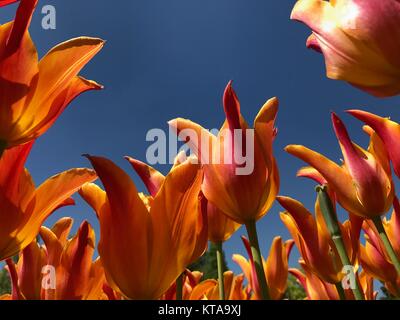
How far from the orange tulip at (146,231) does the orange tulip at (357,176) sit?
18.0 inches

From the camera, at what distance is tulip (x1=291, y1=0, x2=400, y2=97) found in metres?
0.86

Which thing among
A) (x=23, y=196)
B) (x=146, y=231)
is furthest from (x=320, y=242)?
(x=23, y=196)

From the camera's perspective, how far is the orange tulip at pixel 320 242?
1332 mm

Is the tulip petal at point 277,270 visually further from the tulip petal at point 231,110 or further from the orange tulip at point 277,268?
the tulip petal at point 231,110

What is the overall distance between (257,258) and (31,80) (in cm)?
68

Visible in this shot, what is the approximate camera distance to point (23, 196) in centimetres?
100

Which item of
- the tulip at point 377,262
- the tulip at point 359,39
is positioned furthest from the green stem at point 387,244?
the tulip at point 359,39

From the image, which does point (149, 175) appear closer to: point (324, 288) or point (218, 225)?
point (218, 225)

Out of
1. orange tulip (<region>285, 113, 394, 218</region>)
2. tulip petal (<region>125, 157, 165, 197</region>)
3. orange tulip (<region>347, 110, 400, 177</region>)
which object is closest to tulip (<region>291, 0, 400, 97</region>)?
orange tulip (<region>347, 110, 400, 177</region>)

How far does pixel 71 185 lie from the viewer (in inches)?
40.3

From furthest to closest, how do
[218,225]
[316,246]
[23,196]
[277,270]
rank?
[277,270]
[218,225]
[316,246]
[23,196]

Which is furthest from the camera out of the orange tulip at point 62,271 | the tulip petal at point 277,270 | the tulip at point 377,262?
the tulip petal at point 277,270

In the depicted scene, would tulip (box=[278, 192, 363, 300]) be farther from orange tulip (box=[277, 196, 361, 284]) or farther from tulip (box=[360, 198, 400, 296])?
tulip (box=[360, 198, 400, 296])
